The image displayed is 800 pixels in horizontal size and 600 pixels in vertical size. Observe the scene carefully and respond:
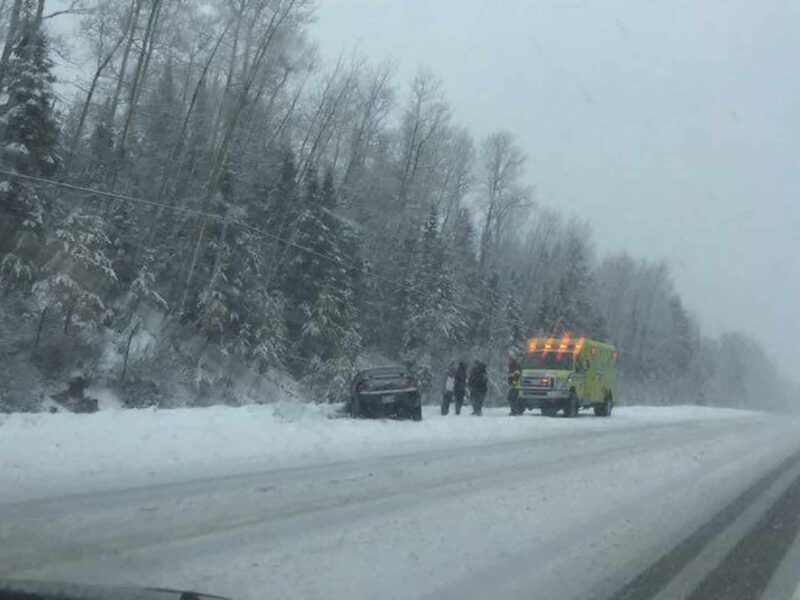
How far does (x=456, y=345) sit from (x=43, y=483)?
4268cm

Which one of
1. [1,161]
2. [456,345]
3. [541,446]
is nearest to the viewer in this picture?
[541,446]

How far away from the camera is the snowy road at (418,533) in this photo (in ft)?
22.0

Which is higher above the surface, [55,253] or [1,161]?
[1,161]

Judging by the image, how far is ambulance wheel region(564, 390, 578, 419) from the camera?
31500 mm

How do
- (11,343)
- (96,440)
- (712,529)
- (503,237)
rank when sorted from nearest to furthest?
1. (712,529)
2. (96,440)
3. (11,343)
4. (503,237)

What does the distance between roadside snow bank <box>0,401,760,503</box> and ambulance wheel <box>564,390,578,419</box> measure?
30.5 ft

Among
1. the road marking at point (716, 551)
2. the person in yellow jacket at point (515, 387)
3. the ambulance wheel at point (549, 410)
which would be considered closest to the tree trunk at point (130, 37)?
the person in yellow jacket at point (515, 387)

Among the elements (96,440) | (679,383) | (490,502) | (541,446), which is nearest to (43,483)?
(96,440)

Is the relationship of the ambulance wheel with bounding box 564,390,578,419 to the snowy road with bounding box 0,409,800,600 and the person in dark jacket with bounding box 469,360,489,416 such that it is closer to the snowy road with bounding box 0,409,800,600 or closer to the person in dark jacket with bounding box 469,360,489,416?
the person in dark jacket with bounding box 469,360,489,416

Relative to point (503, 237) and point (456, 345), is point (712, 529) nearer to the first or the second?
point (456, 345)

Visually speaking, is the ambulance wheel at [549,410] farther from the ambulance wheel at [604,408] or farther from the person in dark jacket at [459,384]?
the person in dark jacket at [459,384]

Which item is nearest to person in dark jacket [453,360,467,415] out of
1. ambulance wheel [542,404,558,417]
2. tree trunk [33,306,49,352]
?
ambulance wheel [542,404,558,417]

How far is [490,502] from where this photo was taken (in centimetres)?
1070

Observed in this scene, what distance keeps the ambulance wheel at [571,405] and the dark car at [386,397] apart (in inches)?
369
